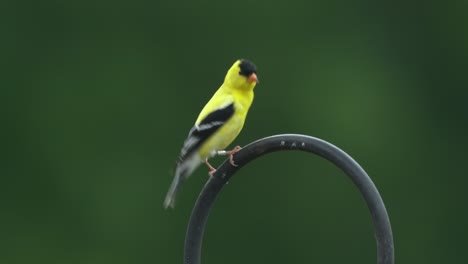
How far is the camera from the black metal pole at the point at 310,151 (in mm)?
2441

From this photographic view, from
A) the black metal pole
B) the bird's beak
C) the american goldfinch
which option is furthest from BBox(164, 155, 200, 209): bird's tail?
the black metal pole

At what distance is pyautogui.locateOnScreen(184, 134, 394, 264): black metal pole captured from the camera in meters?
2.44

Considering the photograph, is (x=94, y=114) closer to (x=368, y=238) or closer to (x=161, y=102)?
(x=161, y=102)

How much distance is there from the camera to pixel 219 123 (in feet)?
11.6

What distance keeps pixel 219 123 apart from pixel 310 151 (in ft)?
3.39

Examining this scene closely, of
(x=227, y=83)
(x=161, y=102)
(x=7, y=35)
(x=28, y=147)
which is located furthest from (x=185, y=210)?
(x=227, y=83)

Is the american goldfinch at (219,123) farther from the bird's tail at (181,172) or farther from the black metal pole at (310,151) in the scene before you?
the black metal pole at (310,151)

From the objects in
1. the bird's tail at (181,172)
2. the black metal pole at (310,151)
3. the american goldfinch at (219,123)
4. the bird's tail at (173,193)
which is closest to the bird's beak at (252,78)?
the american goldfinch at (219,123)

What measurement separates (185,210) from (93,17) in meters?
2.12

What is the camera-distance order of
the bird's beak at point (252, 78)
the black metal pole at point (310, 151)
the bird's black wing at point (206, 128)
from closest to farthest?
the black metal pole at point (310, 151) < the bird's black wing at point (206, 128) < the bird's beak at point (252, 78)

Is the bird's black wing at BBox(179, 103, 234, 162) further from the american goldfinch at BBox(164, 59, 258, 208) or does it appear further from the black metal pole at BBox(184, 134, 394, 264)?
the black metal pole at BBox(184, 134, 394, 264)

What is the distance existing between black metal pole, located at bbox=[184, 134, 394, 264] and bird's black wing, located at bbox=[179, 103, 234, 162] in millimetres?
686

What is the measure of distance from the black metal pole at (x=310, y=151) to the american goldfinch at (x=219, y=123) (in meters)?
0.64

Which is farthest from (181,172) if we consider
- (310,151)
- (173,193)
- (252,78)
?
(310,151)
